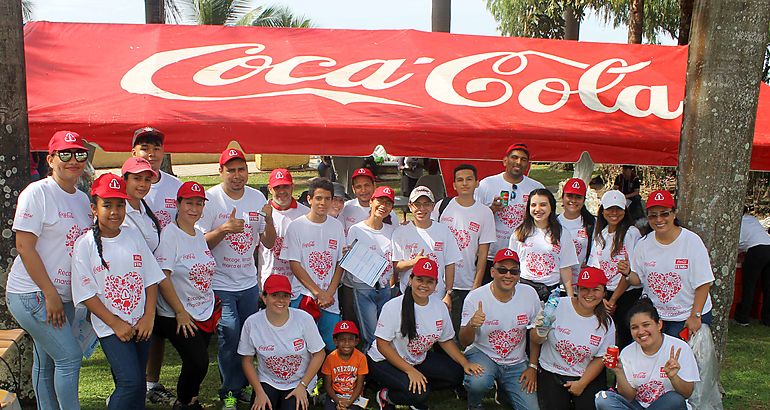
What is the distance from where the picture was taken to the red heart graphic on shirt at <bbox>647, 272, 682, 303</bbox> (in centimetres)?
516

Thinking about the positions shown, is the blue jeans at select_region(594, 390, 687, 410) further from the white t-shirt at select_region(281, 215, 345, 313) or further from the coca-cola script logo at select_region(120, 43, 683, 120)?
the coca-cola script logo at select_region(120, 43, 683, 120)

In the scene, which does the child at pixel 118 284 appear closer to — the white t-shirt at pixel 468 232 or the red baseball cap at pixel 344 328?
the red baseball cap at pixel 344 328

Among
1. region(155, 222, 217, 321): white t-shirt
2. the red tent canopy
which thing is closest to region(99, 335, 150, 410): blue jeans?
region(155, 222, 217, 321): white t-shirt

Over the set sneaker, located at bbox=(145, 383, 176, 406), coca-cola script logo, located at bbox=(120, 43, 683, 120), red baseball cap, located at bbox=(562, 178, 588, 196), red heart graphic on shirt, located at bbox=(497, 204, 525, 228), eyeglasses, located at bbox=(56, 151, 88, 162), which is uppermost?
coca-cola script logo, located at bbox=(120, 43, 683, 120)

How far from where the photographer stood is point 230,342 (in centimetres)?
510

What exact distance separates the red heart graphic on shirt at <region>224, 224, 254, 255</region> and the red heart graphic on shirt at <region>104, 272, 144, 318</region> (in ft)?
3.40

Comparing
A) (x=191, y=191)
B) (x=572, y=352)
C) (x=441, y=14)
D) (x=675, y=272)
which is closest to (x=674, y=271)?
(x=675, y=272)

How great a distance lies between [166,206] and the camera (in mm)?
5254

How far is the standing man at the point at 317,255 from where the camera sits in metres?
5.47

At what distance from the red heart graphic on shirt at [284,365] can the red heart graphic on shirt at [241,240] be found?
2.68 feet

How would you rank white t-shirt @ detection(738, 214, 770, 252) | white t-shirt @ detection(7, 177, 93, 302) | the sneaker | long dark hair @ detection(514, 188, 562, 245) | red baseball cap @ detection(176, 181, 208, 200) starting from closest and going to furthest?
white t-shirt @ detection(7, 177, 93, 302)
red baseball cap @ detection(176, 181, 208, 200)
the sneaker
long dark hair @ detection(514, 188, 562, 245)
white t-shirt @ detection(738, 214, 770, 252)

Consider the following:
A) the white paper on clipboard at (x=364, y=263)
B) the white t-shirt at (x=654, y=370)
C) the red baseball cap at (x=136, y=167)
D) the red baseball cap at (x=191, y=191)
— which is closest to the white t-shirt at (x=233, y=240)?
the red baseball cap at (x=191, y=191)

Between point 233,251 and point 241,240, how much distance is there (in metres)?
0.10

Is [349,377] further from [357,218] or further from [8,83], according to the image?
[8,83]
